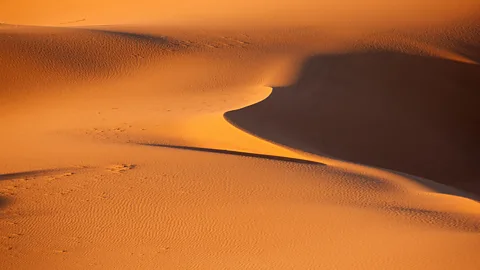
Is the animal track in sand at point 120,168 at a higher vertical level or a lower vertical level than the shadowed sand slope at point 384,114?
lower

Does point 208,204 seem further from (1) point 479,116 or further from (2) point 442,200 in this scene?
(1) point 479,116

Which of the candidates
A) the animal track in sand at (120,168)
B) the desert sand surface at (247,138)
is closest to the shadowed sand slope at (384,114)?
the desert sand surface at (247,138)

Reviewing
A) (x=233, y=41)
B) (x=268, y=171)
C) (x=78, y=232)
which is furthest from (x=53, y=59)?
(x=78, y=232)

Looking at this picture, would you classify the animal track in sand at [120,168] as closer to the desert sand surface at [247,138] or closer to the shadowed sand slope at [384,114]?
the desert sand surface at [247,138]

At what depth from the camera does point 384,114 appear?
40.5 ft

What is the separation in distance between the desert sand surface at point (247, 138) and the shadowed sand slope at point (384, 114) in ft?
0.12

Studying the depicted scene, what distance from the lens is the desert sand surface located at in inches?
224

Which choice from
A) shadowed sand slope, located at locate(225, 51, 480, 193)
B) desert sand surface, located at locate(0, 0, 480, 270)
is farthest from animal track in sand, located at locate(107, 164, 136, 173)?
shadowed sand slope, located at locate(225, 51, 480, 193)

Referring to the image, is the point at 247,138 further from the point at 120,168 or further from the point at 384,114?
the point at 384,114

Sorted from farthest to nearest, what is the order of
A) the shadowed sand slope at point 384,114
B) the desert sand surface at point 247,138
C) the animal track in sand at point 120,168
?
1. the shadowed sand slope at point 384,114
2. the animal track in sand at point 120,168
3. the desert sand surface at point 247,138

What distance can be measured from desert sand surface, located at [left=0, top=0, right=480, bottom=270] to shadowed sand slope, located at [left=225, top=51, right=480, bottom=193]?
0.12ft

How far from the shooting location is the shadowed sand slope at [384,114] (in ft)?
36.1

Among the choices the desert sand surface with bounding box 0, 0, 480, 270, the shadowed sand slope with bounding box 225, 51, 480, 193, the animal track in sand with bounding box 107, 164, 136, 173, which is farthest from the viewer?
the shadowed sand slope with bounding box 225, 51, 480, 193

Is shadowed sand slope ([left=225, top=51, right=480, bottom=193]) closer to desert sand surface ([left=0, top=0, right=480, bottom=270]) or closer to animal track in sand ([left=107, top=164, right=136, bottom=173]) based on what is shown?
desert sand surface ([left=0, top=0, right=480, bottom=270])
